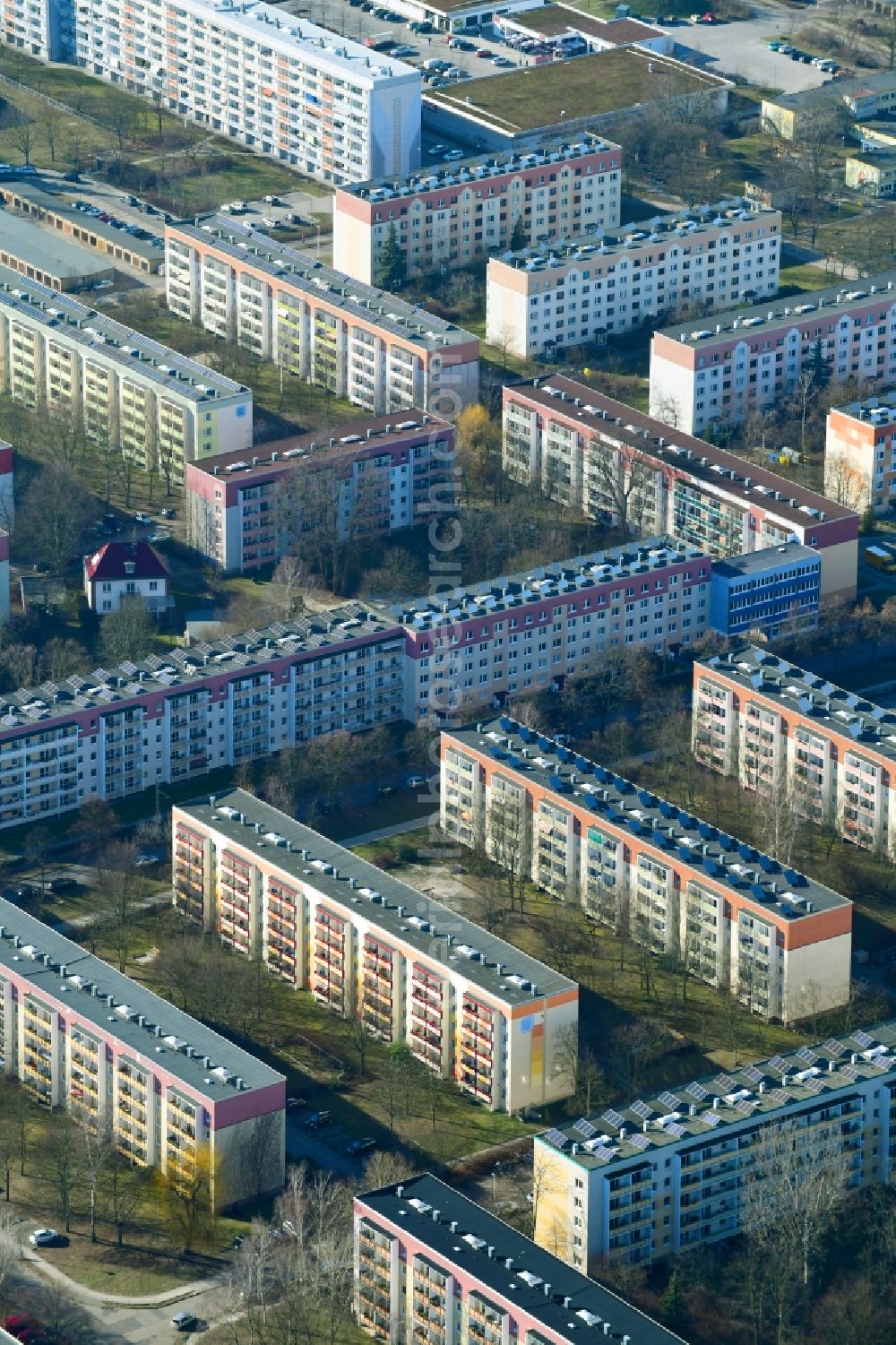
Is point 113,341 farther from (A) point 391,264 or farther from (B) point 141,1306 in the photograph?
(B) point 141,1306

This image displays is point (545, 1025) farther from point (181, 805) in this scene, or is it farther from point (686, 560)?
point (686, 560)

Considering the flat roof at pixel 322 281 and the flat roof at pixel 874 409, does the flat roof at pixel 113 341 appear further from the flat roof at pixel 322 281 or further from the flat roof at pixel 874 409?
the flat roof at pixel 874 409

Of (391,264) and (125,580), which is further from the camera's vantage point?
(391,264)

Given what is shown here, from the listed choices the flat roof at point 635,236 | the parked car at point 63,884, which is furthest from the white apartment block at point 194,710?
the flat roof at point 635,236

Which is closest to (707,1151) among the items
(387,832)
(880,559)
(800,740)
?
(387,832)

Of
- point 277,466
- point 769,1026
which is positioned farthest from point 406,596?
point 769,1026

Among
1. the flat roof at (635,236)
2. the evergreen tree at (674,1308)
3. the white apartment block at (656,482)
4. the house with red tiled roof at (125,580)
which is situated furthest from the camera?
the flat roof at (635,236)

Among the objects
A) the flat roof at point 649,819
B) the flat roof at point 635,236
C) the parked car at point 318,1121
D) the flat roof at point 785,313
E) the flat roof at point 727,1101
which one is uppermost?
the flat roof at point 635,236
